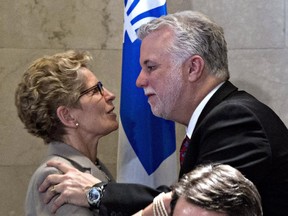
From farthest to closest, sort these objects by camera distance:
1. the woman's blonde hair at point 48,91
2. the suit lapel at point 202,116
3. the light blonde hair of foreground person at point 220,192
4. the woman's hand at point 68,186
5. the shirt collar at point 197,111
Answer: the woman's blonde hair at point 48,91 → the woman's hand at point 68,186 → the shirt collar at point 197,111 → the suit lapel at point 202,116 → the light blonde hair of foreground person at point 220,192

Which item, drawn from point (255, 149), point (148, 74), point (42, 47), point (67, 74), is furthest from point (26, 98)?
point (42, 47)

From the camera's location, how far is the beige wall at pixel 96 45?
14.4 feet

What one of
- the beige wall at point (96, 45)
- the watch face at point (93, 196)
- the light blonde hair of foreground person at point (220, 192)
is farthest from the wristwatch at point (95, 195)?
the beige wall at point (96, 45)

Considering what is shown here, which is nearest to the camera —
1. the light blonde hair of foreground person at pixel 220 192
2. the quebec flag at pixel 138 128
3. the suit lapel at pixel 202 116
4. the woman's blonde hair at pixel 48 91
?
the light blonde hair of foreground person at pixel 220 192

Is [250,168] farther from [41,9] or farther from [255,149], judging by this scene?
[41,9]

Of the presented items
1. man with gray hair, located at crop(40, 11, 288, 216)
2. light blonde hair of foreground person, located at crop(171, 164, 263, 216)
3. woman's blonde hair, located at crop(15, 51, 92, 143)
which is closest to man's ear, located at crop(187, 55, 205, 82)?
man with gray hair, located at crop(40, 11, 288, 216)

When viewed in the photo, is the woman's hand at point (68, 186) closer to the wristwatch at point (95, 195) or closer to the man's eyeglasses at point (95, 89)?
the wristwatch at point (95, 195)

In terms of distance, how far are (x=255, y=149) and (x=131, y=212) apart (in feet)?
1.76

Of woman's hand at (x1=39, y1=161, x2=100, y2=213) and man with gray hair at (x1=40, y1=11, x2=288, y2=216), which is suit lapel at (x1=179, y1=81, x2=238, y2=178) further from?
woman's hand at (x1=39, y1=161, x2=100, y2=213)

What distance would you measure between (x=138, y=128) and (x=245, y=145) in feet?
4.55

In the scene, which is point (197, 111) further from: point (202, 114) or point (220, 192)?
point (220, 192)

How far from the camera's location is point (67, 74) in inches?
121

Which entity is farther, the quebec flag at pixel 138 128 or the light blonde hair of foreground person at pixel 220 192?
the quebec flag at pixel 138 128

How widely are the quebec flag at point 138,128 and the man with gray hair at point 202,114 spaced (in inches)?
33.6
